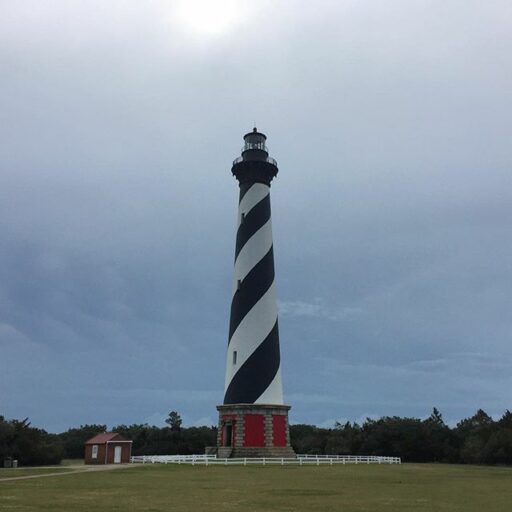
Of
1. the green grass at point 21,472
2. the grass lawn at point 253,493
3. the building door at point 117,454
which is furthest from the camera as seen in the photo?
the building door at point 117,454

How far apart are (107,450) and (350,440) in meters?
24.2

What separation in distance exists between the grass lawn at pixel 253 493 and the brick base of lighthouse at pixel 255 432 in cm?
1219

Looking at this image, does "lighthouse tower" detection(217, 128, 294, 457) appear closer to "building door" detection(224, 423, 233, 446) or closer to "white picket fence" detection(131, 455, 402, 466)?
"building door" detection(224, 423, 233, 446)

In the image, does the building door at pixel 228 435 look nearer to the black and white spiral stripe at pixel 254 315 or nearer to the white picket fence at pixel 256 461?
the white picket fence at pixel 256 461

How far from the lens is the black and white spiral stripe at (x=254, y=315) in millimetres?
36281

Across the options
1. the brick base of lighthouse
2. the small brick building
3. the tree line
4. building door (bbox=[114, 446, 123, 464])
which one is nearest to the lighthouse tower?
the brick base of lighthouse

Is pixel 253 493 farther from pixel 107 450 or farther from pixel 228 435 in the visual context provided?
pixel 228 435

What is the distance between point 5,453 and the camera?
33500 millimetres

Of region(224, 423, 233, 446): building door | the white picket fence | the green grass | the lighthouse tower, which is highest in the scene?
the lighthouse tower

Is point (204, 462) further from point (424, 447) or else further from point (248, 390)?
point (424, 447)

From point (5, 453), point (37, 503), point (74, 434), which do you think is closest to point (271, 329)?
point (5, 453)

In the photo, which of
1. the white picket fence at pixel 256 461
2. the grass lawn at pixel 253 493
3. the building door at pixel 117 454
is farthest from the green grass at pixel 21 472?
the white picket fence at pixel 256 461

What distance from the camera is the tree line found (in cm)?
3575

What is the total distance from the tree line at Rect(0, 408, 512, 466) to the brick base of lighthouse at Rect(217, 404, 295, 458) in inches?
450
